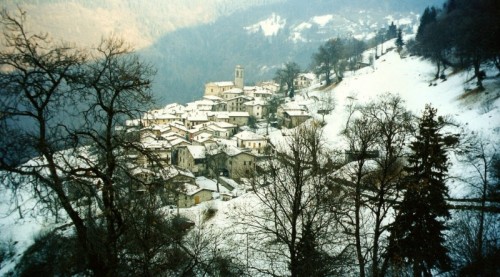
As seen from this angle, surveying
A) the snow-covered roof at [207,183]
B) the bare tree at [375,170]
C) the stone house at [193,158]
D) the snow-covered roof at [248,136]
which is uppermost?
the bare tree at [375,170]

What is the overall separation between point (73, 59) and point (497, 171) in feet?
70.8

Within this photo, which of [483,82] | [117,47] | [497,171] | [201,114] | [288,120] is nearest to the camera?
[117,47]

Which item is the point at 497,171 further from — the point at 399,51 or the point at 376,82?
the point at 399,51

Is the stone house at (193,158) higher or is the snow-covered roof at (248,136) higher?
the snow-covered roof at (248,136)

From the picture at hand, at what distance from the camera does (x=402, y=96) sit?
47938 mm

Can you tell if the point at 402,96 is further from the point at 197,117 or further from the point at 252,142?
the point at 197,117

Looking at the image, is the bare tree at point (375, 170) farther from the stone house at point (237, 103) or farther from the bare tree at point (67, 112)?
the stone house at point (237, 103)

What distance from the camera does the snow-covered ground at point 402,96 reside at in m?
24.4

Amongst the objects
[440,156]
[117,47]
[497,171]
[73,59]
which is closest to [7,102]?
[73,59]

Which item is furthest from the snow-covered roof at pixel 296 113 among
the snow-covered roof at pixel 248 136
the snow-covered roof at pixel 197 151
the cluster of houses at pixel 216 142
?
the snow-covered roof at pixel 197 151

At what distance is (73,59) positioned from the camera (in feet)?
21.0

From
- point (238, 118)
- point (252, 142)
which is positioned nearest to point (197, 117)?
point (238, 118)

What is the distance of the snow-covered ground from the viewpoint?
24438mm

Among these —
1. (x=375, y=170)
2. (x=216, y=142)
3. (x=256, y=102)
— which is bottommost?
(x=216, y=142)
